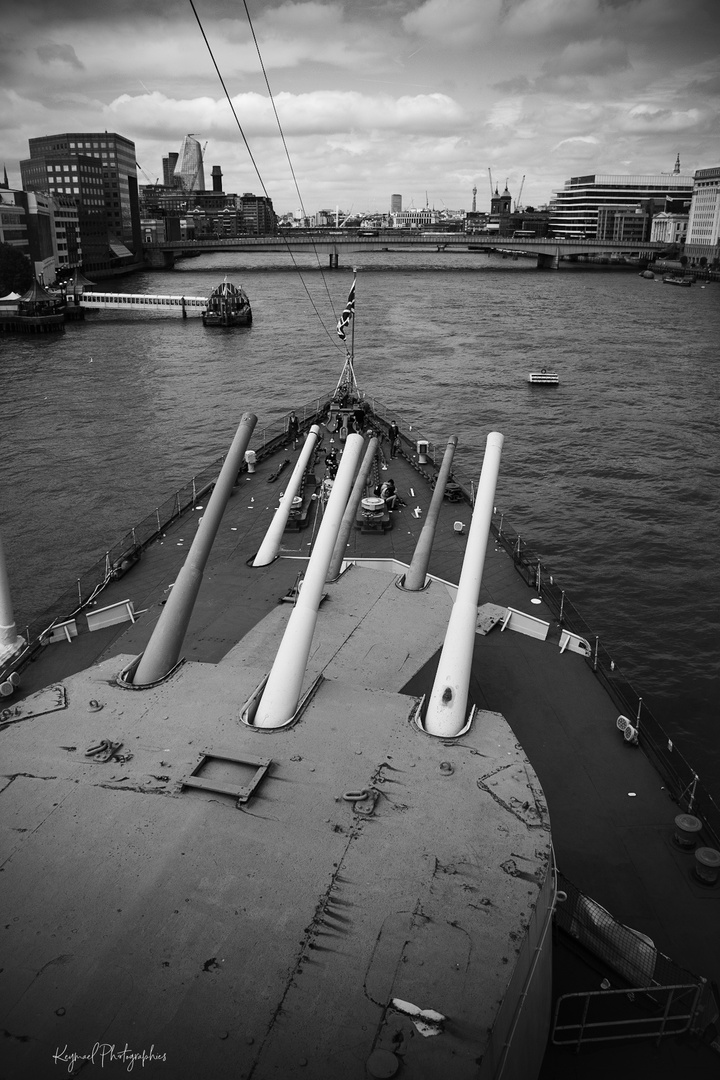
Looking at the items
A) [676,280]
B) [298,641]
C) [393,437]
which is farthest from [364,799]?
[676,280]

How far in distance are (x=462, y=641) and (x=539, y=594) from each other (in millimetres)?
10809

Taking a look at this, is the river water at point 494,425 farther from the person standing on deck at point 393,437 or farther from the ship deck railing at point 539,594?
the person standing on deck at point 393,437

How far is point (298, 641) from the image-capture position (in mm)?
10820

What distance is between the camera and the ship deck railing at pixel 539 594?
13562mm

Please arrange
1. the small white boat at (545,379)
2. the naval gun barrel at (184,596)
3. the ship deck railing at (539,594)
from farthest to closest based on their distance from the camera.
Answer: the small white boat at (545,379) < the ship deck railing at (539,594) < the naval gun barrel at (184,596)

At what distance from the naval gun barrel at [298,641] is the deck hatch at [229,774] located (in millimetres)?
850

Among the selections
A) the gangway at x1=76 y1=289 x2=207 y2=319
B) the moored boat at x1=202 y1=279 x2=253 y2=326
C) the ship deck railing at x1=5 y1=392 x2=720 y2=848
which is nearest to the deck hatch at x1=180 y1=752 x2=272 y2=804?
the ship deck railing at x1=5 y1=392 x2=720 y2=848

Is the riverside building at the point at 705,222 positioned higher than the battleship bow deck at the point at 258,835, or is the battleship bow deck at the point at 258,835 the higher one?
the riverside building at the point at 705,222

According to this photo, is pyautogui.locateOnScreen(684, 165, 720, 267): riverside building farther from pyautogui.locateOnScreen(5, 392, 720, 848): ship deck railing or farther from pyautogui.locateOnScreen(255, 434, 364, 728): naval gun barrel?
pyautogui.locateOnScreen(255, 434, 364, 728): naval gun barrel

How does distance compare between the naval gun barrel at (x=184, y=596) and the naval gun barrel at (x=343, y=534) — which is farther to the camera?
the naval gun barrel at (x=343, y=534)

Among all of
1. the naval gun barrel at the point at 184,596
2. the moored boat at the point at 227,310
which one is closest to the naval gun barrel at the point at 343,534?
the naval gun barrel at the point at 184,596

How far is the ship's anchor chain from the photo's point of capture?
8523 millimetres

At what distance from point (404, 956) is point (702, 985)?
14.2ft

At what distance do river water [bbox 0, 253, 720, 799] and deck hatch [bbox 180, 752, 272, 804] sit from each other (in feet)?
43.7
